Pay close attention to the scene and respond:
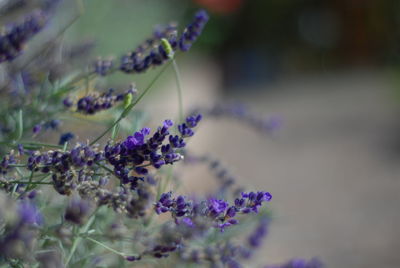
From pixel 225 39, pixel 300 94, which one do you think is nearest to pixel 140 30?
pixel 300 94

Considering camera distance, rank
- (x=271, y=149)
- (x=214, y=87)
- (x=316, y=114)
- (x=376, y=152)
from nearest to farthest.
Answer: (x=376, y=152) → (x=271, y=149) → (x=316, y=114) → (x=214, y=87)

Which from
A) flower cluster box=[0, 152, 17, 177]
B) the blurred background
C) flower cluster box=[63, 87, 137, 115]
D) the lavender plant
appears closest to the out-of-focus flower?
the blurred background

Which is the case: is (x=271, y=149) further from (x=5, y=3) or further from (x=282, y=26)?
(x=5, y=3)

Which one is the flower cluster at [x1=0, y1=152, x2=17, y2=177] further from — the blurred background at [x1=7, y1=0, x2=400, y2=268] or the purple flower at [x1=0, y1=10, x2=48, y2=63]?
the blurred background at [x1=7, y1=0, x2=400, y2=268]

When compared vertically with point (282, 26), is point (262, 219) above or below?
above

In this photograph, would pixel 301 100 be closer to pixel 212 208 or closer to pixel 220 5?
pixel 220 5

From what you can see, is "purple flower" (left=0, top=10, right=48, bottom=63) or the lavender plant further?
"purple flower" (left=0, top=10, right=48, bottom=63)

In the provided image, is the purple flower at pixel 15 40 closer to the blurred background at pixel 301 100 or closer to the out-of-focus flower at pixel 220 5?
the blurred background at pixel 301 100
